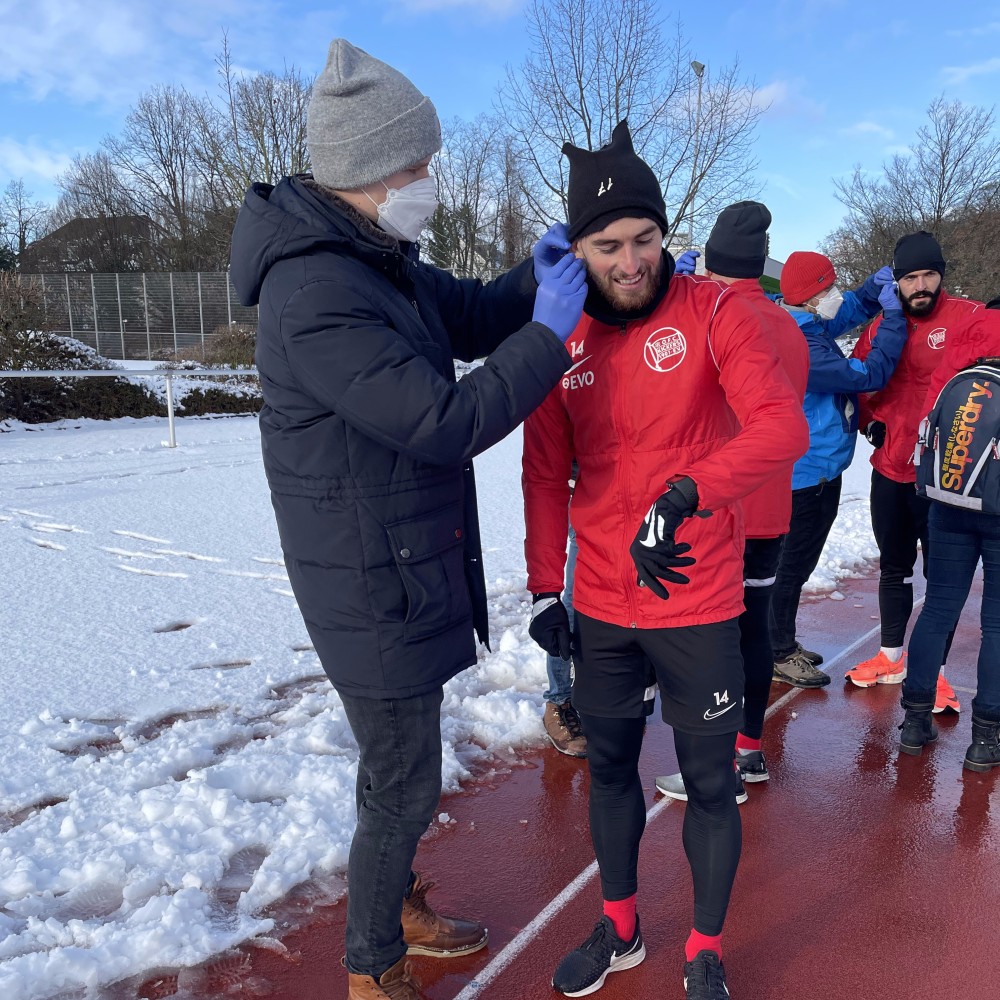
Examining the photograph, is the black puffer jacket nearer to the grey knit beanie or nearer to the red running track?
the grey knit beanie

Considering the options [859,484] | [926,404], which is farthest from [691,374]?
[859,484]

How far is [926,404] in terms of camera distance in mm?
3709

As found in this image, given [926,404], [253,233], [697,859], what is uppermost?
[253,233]

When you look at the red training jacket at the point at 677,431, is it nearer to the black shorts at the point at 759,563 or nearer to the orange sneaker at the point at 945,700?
the black shorts at the point at 759,563

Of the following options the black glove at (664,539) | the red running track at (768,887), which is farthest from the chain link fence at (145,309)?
the black glove at (664,539)

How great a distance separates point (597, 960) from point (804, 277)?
118 inches

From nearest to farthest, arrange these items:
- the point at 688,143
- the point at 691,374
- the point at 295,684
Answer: the point at 691,374 → the point at 295,684 → the point at 688,143

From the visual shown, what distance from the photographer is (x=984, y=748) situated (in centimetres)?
348

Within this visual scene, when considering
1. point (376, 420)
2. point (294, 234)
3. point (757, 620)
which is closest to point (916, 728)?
point (757, 620)

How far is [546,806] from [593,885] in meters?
0.49

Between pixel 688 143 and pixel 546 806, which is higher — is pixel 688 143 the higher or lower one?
the higher one

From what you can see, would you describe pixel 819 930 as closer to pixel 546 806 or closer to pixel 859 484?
pixel 546 806

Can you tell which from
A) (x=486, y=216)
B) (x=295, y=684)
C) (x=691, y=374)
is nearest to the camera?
(x=691, y=374)

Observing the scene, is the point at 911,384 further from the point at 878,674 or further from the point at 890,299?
the point at 878,674
